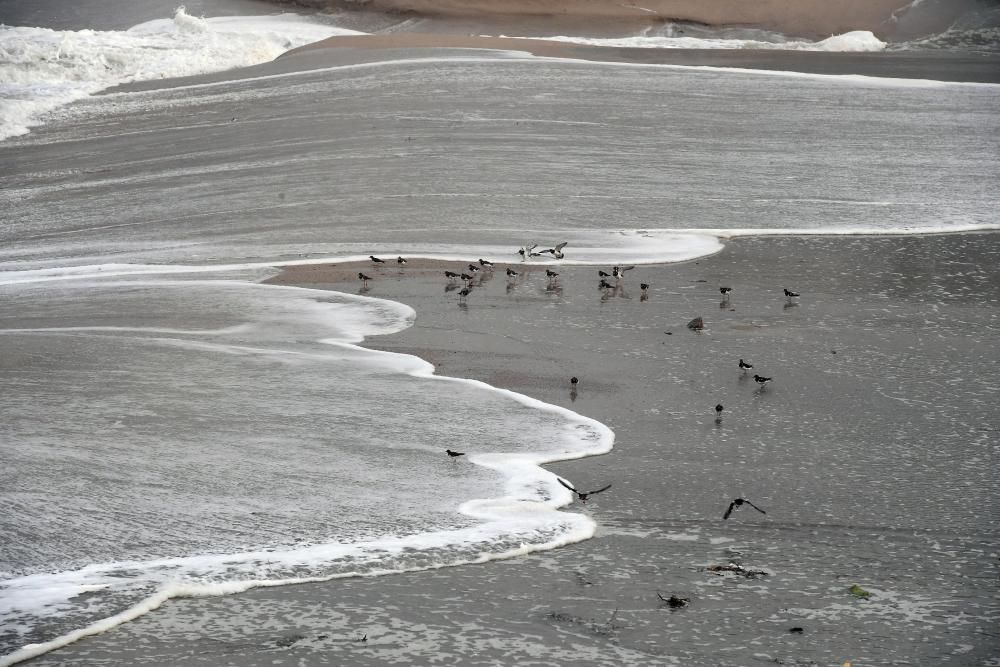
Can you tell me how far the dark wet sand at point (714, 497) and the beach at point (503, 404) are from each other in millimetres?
16

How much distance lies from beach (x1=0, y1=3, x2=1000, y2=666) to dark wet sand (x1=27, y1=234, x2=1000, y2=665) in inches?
0.6

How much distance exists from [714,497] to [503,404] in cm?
132

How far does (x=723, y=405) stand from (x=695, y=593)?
73.8 inches

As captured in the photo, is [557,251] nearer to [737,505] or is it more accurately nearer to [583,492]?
[583,492]

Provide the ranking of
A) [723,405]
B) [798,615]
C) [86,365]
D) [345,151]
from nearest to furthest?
[798,615] → [723,405] → [86,365] → [345,151]

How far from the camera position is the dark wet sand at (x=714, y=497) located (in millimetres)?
3131

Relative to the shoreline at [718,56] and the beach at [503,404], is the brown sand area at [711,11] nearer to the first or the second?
the shoreline at [718,56]

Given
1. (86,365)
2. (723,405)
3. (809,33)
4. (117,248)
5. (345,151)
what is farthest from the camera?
(809,33)

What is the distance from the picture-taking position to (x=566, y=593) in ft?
11.2

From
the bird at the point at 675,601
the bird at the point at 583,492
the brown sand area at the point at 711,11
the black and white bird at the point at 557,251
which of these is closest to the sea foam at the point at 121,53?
the brown sand area at the point at 711,11

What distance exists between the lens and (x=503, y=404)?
5211 mm

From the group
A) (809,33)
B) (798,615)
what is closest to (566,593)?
(798,615)

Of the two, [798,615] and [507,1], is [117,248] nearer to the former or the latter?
[798,615]

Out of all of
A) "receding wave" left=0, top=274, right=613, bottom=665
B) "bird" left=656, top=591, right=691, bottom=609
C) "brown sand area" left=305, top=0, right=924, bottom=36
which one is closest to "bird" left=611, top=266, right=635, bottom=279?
"receding wave" left=0, top=274, right=613, bottom=665
